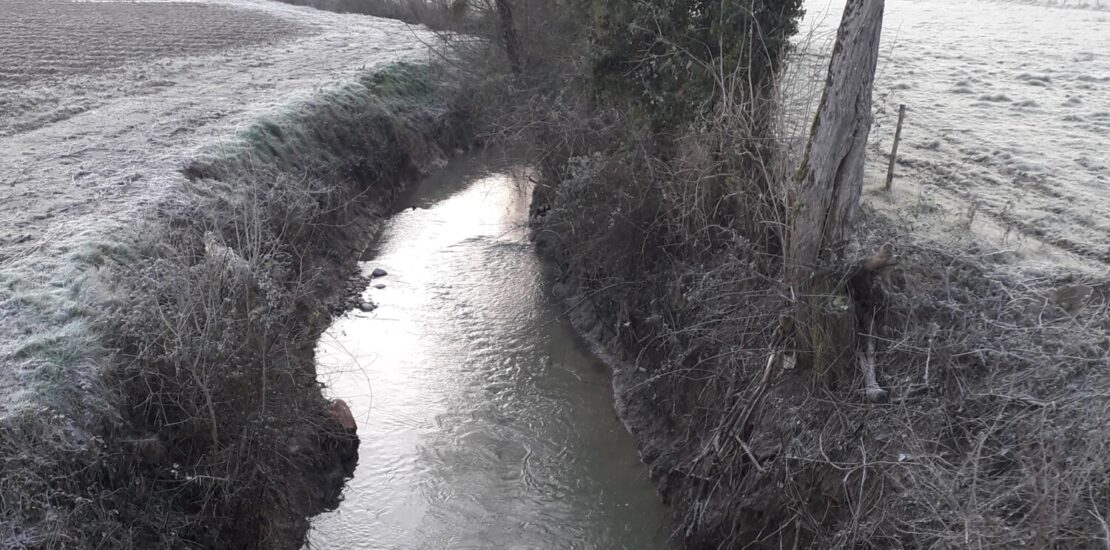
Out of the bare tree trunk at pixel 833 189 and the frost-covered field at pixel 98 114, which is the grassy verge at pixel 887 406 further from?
the frost-covered field at pixel 98 114

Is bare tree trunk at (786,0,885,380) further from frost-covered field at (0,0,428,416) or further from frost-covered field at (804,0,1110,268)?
frost-covered field at (0,0,428,416)

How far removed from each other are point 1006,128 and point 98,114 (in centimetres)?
1709

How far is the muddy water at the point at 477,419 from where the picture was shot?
8.75 m

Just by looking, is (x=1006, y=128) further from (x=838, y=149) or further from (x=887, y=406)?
(x=887, y=406)

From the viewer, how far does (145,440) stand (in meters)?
6.87

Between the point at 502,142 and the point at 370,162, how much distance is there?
11.8 ft

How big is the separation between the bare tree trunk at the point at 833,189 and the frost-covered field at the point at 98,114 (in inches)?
272

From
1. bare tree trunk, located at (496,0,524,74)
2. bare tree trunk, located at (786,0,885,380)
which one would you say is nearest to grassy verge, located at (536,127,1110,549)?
bare tree trunk, located at (786,0,885,380)

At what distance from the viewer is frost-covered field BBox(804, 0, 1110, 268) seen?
9000mm

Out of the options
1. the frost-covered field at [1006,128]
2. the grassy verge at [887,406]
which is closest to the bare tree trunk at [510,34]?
the frost-covered field at [1006,128]

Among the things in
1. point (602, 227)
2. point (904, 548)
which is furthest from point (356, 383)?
point (904, 548)

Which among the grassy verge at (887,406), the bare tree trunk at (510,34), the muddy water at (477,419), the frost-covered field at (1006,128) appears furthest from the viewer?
the bare tree trunk at (510,34)

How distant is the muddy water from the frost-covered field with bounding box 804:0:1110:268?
16.1 ft

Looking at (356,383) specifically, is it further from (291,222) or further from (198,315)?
(198,315)
